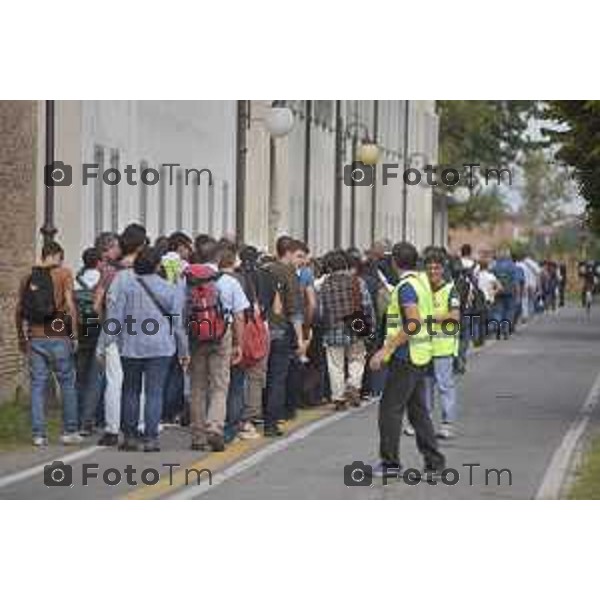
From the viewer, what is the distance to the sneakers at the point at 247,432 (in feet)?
69.4

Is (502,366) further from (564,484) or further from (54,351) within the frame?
(564,484)

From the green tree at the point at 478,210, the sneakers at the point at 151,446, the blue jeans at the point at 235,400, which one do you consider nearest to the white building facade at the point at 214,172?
the blue jeans at the point at 235,400

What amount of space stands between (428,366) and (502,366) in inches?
731

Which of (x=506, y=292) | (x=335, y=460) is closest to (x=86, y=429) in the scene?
(x=335, y=460)

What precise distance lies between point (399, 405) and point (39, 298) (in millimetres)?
4001

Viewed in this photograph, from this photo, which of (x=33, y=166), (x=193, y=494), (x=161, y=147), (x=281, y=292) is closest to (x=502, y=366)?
(x=161, y=147)

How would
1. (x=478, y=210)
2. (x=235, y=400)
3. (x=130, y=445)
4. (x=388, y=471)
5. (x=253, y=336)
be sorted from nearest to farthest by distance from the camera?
Answer: (x=388, y=471), (x=130, y=445), (x=235, y=400), (x=253, y=336), (x=478, y=210)

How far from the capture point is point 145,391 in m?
19.6

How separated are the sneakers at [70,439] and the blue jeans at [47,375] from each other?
45 millimetres

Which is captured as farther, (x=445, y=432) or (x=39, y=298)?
(x=445, y=432)

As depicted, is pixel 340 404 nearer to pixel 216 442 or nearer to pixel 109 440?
pixel 109 440

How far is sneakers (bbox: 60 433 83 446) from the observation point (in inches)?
802

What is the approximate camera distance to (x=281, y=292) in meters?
21.8

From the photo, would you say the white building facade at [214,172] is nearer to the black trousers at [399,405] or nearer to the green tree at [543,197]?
the black trousers at [399,405]
